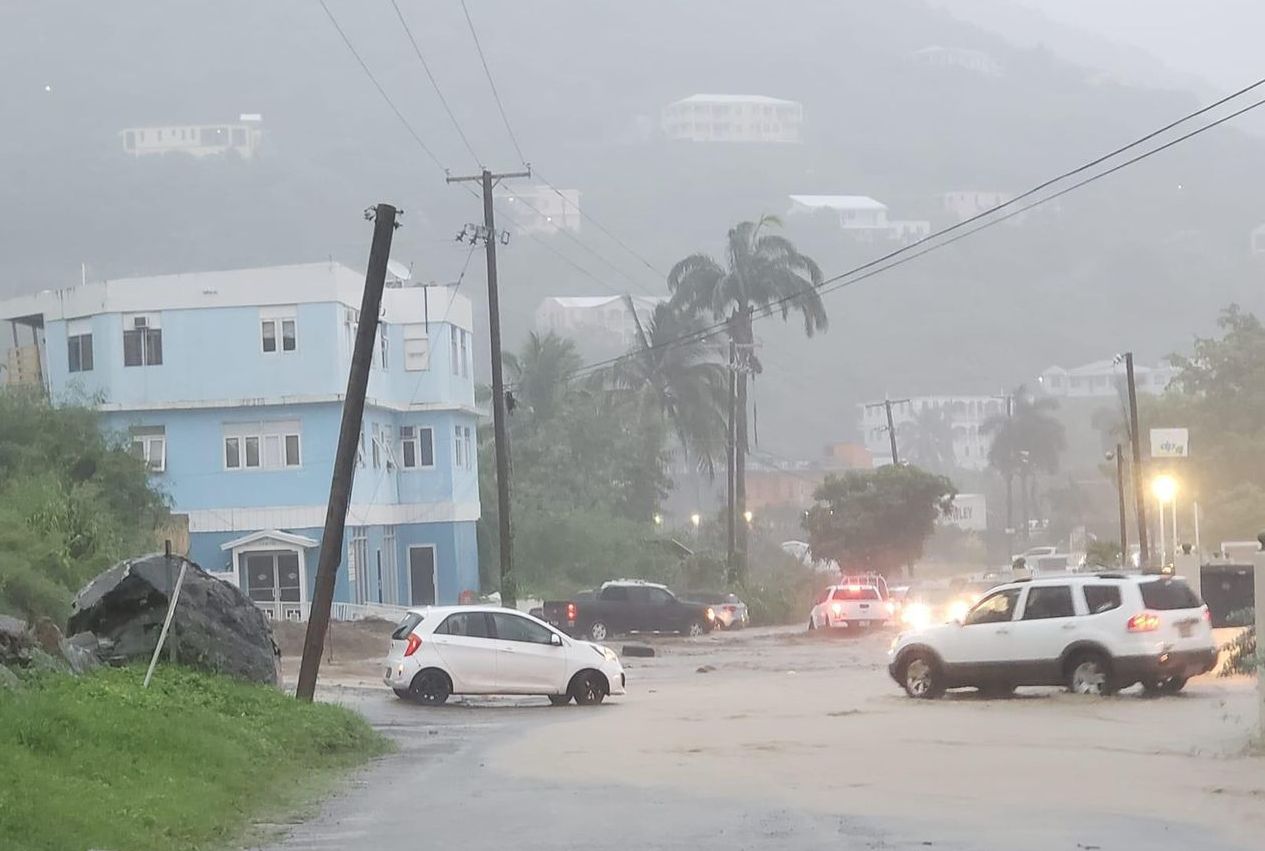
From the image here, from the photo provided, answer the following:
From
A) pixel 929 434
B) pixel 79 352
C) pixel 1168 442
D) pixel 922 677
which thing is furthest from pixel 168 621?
pixel 929 434

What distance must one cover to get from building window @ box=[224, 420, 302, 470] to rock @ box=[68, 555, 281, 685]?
108ft

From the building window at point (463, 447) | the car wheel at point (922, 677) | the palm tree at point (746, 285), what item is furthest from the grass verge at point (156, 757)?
the palm tree at point (746, 285)

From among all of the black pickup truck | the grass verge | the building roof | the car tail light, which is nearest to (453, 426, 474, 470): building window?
the building roof

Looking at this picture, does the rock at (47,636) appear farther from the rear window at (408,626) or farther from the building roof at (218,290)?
the building roof at (218,290)

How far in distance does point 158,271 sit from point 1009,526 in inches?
3131

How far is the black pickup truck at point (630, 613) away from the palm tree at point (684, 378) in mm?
30580

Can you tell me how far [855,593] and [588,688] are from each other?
85.7 feet

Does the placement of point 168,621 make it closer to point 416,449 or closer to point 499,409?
point 499,409

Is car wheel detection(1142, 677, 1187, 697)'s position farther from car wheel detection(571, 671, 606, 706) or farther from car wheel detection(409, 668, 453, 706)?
car wheel detection(409, 668, 453, 706)

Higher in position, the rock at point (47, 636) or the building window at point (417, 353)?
the building window at point (417, 353)

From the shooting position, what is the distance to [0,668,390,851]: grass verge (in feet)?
39.4

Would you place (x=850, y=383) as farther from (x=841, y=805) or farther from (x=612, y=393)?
(x=841, y=805)

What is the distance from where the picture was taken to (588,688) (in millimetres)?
28516

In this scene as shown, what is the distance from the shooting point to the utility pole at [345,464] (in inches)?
912
